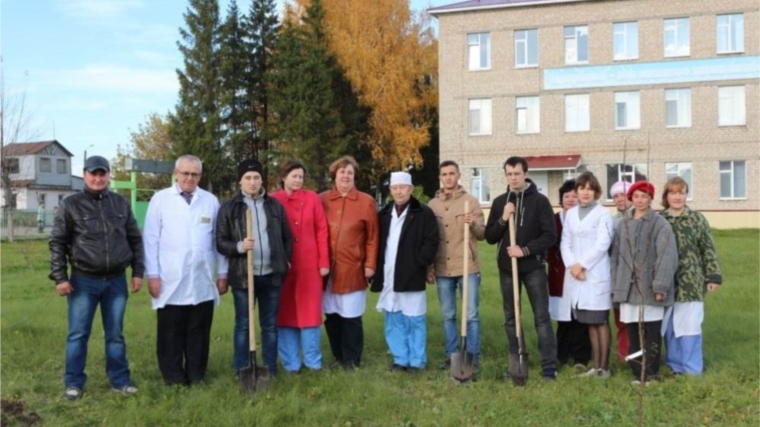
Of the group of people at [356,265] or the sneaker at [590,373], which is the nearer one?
the group of people at [356,265]

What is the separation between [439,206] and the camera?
6.44 m

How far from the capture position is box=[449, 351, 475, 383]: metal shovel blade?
5816 millimetres

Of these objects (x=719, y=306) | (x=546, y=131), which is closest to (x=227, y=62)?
(x=546, y=131)

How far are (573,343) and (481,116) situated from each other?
1012 inches

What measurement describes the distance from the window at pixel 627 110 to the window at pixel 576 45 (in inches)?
87.9

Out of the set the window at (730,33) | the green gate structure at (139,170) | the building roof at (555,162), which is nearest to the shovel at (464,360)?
the green gate structure at (139,170)

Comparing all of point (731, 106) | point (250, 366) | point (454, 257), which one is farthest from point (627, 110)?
point (250, 366)

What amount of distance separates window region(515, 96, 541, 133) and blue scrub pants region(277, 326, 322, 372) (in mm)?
25940

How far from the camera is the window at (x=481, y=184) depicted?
1232 inches

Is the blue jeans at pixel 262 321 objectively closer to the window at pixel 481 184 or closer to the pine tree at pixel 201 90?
the window at pixel 481 184

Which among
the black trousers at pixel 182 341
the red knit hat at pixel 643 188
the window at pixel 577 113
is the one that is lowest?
the black trousers at pixel 182 341

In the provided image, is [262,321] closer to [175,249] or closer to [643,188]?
[175,249]

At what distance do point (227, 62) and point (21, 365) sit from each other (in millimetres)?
30552

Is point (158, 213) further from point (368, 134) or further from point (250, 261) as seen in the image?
point (368, 134)
